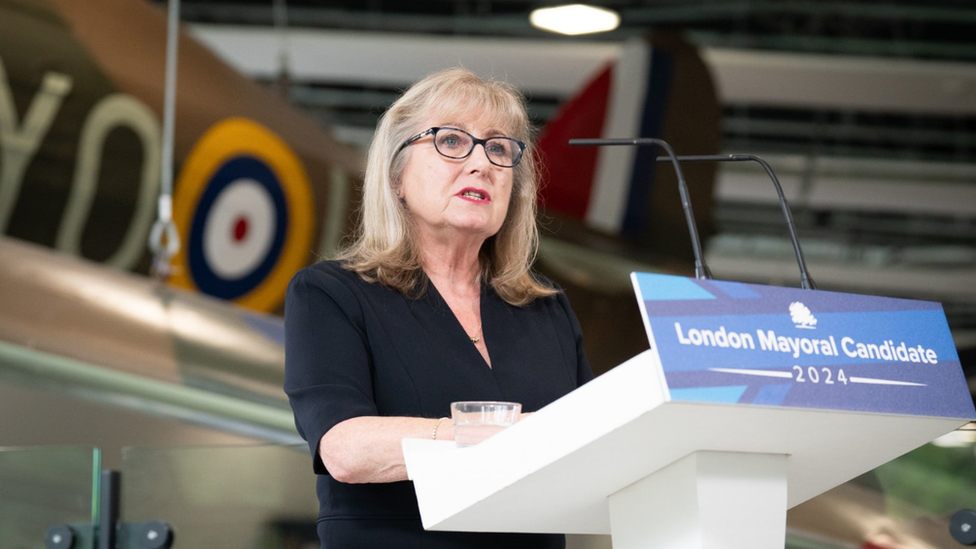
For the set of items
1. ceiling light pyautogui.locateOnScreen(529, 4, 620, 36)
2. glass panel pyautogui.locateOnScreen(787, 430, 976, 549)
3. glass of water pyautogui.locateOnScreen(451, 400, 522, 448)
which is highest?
ceiling light pyautogui.locateOnScreen(529, 4, 620, 36)

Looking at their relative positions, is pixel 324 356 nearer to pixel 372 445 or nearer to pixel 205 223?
pixel 372 445

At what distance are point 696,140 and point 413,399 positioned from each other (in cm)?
680

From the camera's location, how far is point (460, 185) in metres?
1.39

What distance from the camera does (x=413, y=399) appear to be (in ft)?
4.30

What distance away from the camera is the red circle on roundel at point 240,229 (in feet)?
14.9

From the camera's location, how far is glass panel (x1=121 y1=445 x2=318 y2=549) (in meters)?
1.93

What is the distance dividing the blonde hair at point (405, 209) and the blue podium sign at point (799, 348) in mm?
577

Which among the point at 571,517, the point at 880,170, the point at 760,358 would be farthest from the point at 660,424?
the point at 880,170

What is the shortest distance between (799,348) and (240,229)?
3.84m

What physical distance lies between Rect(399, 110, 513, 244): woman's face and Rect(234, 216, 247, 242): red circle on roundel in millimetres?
3217

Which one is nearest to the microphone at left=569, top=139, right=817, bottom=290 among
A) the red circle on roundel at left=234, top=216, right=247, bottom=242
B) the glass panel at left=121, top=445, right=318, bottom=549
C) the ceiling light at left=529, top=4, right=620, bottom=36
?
Answer: the glass panel at left=121, top=445, right=318, bottom=549

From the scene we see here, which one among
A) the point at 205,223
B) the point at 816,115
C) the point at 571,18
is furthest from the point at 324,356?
the point at 816,115

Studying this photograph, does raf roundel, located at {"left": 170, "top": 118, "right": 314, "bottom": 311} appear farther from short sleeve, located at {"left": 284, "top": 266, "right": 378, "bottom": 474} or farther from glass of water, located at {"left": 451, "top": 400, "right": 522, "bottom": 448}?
glass of water, located at {"left": 451, "top": 400, "right": 522, "bottom": 448}

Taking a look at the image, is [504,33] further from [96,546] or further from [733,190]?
[96,546]
